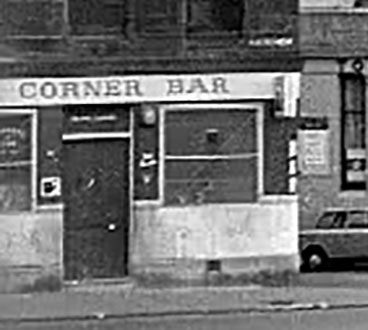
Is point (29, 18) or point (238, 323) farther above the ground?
point (29, 18)

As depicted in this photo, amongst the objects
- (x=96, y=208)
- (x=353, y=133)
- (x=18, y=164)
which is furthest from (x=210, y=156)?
(x=353, y=133)

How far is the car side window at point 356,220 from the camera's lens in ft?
86.0

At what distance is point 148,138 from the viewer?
21.4 m

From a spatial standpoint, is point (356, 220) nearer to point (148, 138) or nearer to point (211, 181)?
point (211, 181)

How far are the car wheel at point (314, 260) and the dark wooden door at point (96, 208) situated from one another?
5.15 metres

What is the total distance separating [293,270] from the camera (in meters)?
22.0

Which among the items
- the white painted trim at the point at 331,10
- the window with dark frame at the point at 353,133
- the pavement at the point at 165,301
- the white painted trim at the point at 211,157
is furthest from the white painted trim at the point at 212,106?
the window with dark frame at the point at 353,133

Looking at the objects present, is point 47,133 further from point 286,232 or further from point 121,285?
point 286,232

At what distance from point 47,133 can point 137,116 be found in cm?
144

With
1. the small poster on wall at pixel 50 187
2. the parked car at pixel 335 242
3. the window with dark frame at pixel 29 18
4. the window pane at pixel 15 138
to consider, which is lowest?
the parked car at pixel 335 242

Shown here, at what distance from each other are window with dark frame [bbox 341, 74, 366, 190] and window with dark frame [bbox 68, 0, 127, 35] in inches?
286

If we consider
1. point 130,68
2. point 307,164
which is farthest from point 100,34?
point 307,164

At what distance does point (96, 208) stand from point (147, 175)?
971mm

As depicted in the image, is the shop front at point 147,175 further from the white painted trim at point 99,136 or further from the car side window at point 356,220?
the car side window at point 356,220
